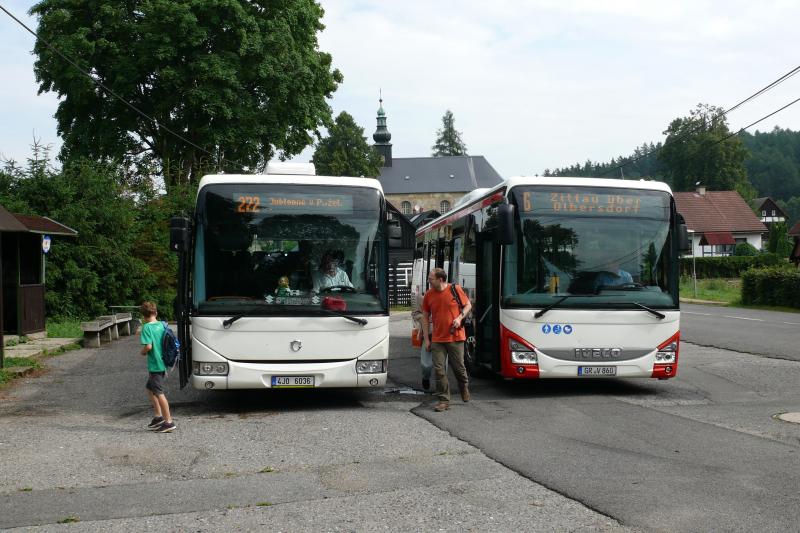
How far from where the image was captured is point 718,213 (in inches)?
3386

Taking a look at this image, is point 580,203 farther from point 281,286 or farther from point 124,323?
point 124,323

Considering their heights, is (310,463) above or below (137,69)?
below

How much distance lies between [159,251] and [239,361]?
59.7 feet

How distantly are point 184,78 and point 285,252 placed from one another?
902 inches

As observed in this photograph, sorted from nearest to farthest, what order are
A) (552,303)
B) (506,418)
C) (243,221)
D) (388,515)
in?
(388,515)
(506,418)
(243,221)
(552,303)

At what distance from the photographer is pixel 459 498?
621cm

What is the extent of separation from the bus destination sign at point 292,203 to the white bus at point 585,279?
1995 mm

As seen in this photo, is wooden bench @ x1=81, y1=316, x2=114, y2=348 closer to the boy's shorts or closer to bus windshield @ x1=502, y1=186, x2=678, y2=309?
the boy's shorts

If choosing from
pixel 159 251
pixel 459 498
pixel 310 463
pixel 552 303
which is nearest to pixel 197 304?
pixel 310 463

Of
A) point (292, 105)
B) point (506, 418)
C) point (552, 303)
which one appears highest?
point (292, 105)

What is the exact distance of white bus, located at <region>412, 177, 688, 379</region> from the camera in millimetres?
11383

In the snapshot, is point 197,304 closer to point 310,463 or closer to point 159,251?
point 310,463

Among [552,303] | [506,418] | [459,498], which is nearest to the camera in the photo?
[459,498]

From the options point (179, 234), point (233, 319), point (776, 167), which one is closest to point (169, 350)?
point (233, 319)
